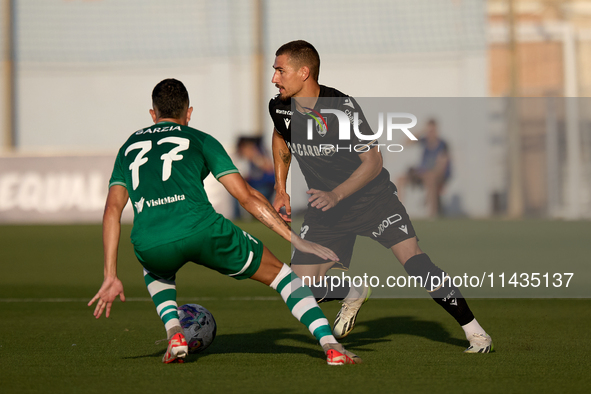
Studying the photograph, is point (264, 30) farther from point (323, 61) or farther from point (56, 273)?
point (56, 273)

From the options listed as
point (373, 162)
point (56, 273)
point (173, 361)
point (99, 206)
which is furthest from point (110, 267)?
point (99, 206)

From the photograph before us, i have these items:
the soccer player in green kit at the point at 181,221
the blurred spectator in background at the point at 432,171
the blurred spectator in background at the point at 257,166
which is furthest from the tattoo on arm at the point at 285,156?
the blurred spectator in background at the point at 257,166

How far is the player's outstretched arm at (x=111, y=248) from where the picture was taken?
4199 mm

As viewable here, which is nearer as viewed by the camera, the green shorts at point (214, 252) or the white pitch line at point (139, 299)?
the green shorts at point (214, 252)

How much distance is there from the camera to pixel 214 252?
4207 mm

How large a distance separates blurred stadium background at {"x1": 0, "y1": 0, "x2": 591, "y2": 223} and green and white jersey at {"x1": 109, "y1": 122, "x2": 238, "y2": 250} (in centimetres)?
1716

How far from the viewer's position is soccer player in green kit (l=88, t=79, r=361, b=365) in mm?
4180

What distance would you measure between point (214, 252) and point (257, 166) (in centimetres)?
1412

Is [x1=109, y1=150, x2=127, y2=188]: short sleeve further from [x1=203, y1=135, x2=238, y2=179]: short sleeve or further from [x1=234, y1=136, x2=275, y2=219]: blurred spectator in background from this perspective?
[x1=234, y1=136, x2=275, y2=219]: blurred spectator in background

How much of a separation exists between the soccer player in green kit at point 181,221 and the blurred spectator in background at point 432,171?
1285cm

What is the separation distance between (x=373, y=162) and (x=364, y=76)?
→ 64.3ft

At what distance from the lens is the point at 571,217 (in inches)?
770

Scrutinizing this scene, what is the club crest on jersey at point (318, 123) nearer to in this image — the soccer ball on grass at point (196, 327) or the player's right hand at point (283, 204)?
the player's right hand at point (283, 204)

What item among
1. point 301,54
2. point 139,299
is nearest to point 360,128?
point 301,54
